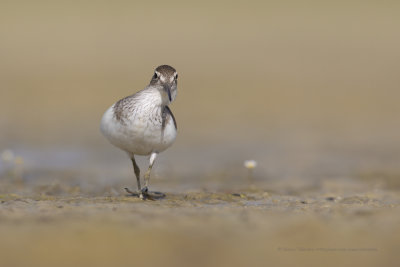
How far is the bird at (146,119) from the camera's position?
8.49 meters

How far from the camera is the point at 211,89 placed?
22.2m

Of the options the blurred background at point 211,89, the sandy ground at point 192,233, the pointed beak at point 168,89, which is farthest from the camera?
the blurred background at point 211,89

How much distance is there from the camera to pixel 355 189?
36.6 feet

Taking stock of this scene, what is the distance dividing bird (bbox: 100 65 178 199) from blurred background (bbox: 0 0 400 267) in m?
1.62

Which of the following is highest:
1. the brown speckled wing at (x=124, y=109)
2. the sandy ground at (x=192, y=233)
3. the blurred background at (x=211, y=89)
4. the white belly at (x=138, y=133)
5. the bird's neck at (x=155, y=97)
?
the blurred background at (x=211, y=89)

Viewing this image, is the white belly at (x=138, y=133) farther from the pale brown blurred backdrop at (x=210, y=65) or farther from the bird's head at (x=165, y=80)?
the pale brown blurred backdrop at (x=210, y=65)

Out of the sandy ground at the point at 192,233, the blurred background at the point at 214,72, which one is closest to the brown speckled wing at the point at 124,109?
the sandy ground at the point at 192,233

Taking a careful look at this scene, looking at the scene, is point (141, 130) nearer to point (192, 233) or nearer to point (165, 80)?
point (165, 80)

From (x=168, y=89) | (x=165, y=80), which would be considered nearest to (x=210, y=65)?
(x=165, y=80)

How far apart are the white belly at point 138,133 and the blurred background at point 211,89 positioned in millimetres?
1538

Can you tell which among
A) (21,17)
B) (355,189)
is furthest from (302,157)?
(21,17)

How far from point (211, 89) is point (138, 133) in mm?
13831

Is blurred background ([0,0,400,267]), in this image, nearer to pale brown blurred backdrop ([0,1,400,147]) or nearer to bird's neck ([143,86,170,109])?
pale brown blurred backdrop ([0,1,400,147])

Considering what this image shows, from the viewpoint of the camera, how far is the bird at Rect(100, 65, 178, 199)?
27.9 feet
